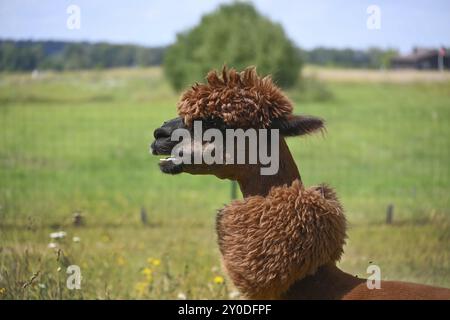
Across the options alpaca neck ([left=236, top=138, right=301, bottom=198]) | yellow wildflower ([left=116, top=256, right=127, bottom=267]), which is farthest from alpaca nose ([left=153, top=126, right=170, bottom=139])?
yellow wildflower ([left=116, top=256, right=127, bottom=267])

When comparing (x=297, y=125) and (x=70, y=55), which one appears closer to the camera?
(x=297, y=125)

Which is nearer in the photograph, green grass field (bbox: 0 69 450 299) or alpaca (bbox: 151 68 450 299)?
alpaca (bbox: 151 68 450 299)

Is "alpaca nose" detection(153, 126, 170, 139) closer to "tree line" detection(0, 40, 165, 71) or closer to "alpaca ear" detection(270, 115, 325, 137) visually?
"alpaca ear" detection(270, 115, 325, 137)

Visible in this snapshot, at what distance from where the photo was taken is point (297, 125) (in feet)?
11.4

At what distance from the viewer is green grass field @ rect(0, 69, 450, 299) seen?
6.10m

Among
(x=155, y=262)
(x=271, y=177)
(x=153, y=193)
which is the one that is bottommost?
(x=153, y=193)

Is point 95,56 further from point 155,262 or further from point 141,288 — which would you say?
point 141,288

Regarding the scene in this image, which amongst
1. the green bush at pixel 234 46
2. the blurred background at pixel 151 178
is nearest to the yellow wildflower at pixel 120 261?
the blurred background at pixel 151 178

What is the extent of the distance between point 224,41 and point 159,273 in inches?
1454

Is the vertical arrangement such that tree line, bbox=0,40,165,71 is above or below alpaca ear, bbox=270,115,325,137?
above

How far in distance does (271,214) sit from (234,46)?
36465mm

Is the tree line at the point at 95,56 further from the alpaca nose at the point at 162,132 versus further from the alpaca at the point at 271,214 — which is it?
the alpaca at the point at 271,214

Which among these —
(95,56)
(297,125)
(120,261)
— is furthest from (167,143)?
(95,56)

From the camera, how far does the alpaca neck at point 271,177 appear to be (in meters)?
3.44
